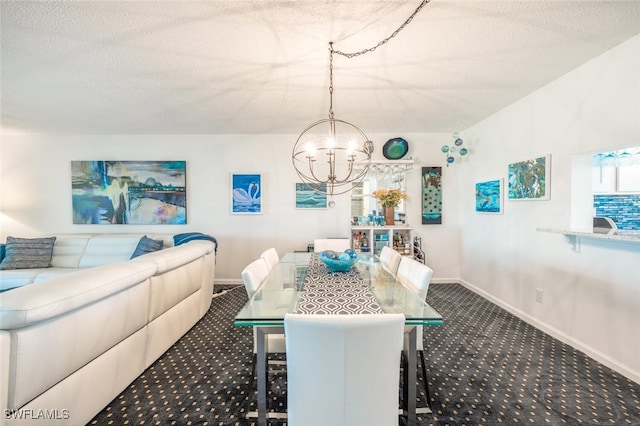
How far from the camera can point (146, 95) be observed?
2.84 metres

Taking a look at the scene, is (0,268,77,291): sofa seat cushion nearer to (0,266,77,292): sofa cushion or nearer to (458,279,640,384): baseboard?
(0,266,77,292): sofa cushion

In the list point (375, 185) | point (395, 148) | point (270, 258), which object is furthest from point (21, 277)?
point (395, 148)

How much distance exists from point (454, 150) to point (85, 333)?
4690mm

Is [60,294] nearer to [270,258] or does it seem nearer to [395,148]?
[270,258]

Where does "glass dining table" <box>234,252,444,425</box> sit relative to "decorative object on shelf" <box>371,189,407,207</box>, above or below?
below

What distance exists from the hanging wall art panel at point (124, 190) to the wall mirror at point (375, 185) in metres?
2.86

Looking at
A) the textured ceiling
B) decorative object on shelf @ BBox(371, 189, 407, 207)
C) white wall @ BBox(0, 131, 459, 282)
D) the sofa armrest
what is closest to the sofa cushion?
white wall @ BBox(0, 131, 459, 282)

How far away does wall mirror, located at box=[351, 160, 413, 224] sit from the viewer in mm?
4301

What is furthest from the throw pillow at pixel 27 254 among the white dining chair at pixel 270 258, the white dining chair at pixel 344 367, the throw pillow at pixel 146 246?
the white dining chair at pixel 344 367

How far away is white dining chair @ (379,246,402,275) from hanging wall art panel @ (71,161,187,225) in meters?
3.43

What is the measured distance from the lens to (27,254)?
333 centimetres

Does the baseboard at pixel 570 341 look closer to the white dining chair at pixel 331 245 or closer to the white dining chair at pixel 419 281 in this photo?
the white dining chair at pixel 419 281

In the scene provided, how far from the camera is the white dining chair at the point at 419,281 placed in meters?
1.72

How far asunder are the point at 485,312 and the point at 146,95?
4588mm
